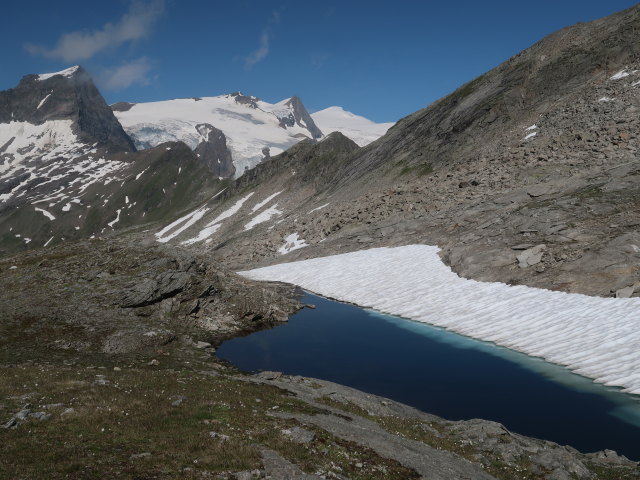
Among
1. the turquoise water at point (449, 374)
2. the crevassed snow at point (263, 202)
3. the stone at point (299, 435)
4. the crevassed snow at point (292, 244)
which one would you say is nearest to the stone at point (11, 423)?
the stone at point (299, 435)

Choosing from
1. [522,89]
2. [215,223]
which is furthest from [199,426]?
[215,223]

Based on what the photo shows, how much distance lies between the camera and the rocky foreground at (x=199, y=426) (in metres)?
12.8

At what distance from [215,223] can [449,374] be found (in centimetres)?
13008

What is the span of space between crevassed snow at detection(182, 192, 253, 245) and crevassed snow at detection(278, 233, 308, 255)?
56.3m

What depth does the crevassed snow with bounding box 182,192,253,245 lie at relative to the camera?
139975 mm

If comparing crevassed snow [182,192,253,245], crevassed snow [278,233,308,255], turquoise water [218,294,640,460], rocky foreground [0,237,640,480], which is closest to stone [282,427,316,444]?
rocky foreground [0,237,640,480]

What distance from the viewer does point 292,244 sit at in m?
83.8

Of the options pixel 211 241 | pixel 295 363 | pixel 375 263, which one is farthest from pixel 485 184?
pixel 211 241

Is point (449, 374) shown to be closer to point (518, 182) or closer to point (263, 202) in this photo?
point (518, 182)

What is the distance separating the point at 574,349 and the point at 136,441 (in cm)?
2587

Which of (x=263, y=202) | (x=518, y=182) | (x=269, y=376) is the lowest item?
(x=269, y=376)

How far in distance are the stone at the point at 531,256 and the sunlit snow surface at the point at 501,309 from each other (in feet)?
10.2

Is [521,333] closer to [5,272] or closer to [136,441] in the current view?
[136,441]

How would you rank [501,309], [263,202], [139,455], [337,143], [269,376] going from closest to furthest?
[139,455] → [269,376] → [501,309] → [263,202] → [337,143]
